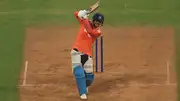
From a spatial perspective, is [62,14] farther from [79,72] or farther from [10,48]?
[79,72]

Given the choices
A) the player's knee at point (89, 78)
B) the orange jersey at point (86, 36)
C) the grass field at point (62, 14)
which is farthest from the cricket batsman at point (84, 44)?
the grass field at point (62, 14)

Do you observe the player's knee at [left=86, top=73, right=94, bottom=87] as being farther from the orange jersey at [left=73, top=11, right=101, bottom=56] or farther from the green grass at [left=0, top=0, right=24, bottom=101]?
the green grass at [left=0, top=0, right=24, bottom=101]

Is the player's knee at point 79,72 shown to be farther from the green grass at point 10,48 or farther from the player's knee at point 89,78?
the green grass at point 10,48

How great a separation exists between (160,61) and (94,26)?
2.99 meters

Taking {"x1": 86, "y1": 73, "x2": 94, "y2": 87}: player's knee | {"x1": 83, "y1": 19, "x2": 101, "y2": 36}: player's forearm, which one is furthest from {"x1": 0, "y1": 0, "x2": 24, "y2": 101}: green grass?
{"x1": 83, "y1": 19, "x2": 101, "y2": 36}: player's forearm

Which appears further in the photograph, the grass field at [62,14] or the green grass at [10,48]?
the grass field at [62,14]

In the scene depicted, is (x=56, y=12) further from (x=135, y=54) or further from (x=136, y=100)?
(x=136, y=100)

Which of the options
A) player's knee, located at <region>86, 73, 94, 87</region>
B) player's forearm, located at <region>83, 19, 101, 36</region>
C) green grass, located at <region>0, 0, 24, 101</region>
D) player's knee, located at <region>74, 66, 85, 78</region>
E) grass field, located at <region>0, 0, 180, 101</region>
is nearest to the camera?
player's forearm, located at <region>83, 19, 101, 36</region>

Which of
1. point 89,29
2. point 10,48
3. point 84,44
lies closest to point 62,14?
point 10,48

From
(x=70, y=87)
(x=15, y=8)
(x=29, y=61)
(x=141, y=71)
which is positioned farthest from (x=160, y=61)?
(x=15, y=8)

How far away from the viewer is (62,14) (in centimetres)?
1608

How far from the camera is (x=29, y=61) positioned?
1447cm

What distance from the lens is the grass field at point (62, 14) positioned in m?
15.3

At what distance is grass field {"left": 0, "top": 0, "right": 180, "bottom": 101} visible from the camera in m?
15.3
